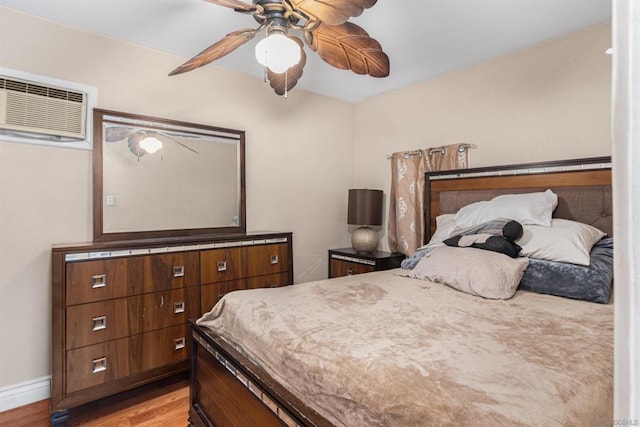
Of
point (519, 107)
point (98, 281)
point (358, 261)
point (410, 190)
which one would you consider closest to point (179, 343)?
point (98, 281)

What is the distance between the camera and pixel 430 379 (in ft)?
2.94

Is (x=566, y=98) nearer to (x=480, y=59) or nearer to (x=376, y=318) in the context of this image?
(x=480, y=59)

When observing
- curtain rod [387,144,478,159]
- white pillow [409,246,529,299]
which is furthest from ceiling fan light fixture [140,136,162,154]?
curtain rod [387,144,478,159]

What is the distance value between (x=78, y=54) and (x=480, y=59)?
10.3 ft

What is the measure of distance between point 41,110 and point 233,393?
85.5 inches

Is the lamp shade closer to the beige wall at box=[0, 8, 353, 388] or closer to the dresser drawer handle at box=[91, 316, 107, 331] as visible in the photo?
the beige wall at box=[0, 8, 353, 388]

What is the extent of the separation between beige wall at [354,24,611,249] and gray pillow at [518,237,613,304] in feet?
3.01

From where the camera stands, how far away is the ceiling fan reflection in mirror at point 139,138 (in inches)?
94.7

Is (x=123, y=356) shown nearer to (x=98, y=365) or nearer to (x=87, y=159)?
(x=98, y=365)

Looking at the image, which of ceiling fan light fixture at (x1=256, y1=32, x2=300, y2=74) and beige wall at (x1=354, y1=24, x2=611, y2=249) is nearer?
ceiling fan light fixture at (x1=256, y1=32, x2=300, y2=74)

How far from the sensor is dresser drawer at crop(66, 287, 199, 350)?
6.45 ft

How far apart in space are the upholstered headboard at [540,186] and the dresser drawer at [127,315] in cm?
219

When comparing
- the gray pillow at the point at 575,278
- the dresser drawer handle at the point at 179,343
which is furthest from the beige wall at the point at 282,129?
the gray pillow at the point at 575,278

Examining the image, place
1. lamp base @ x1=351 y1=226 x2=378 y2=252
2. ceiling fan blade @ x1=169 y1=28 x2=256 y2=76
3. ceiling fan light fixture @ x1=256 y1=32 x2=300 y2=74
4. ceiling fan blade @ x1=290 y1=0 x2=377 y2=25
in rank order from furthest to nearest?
lamp base @ x1=351 y1=226 x2=378 y2=252 → ceiling fan blade @ x1=169 y1=28 x2=256 y2=76 → ceiling fan light fixture @ x1=256 y1=32 x2=300 y2=74 → ceiling fan blade @ x1=290 y1=0 x2=377 y2=25
